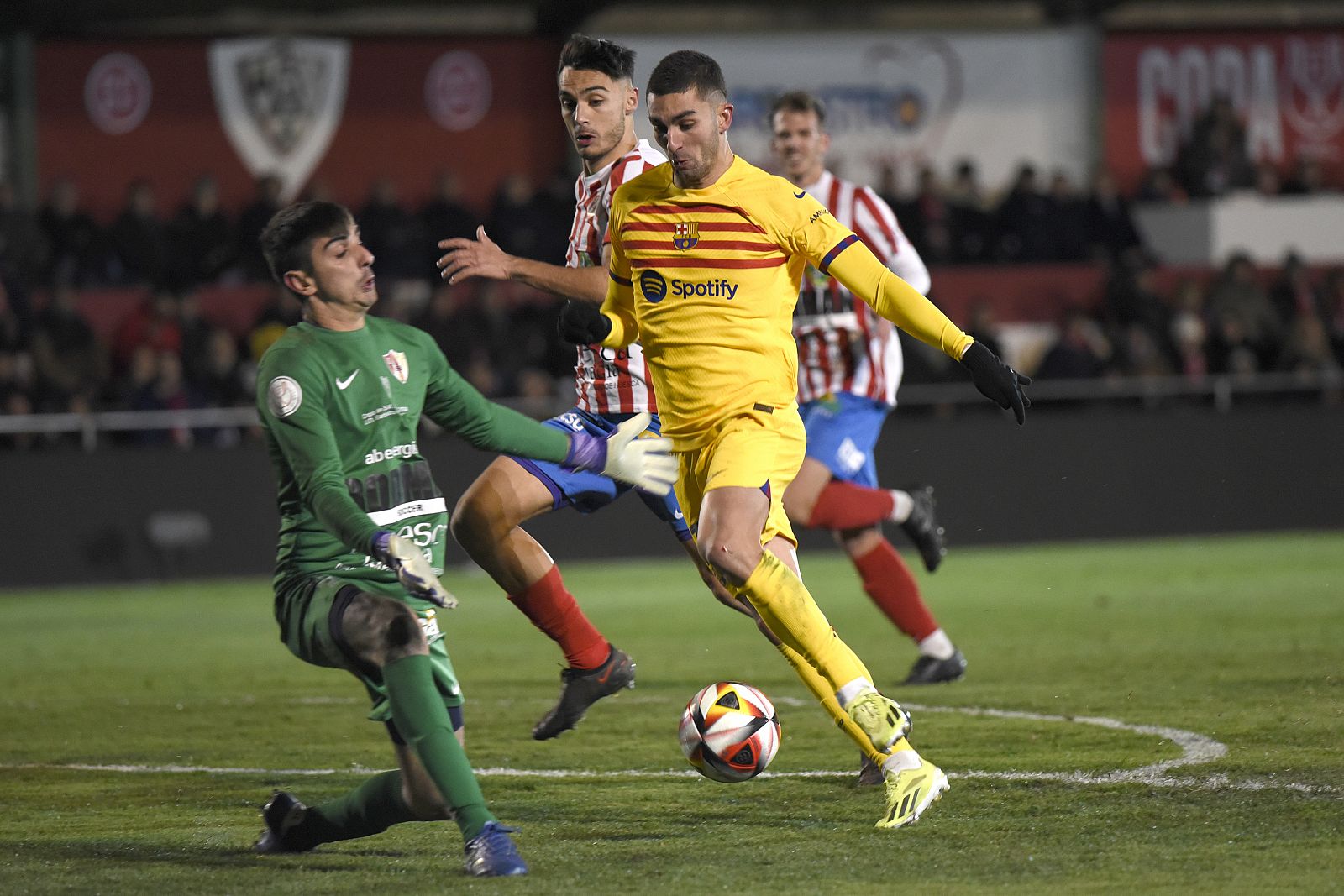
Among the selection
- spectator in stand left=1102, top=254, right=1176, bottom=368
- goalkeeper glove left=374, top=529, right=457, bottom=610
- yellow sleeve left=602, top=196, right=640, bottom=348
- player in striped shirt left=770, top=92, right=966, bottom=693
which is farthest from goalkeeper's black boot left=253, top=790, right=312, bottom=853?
spectator in stand left=1102, top=254, right=1176, bottom=368

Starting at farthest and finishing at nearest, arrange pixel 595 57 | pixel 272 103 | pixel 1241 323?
pixel 272 103 → pixel 1241 323 → pixel 595 57

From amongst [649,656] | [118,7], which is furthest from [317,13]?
[649,656]

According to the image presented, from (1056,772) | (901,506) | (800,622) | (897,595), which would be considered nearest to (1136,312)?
(901,506)

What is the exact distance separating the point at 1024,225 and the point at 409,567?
15331 millimetres

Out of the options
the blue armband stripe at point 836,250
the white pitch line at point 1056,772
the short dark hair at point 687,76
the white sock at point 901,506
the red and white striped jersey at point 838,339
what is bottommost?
the white pitch line at point 1056,772

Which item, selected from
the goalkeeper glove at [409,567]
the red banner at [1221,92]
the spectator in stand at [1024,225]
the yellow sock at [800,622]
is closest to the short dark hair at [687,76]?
the yellow sock at [800,622]

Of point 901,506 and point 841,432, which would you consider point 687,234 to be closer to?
point 841,432

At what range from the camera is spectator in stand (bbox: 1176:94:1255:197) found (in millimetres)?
20469

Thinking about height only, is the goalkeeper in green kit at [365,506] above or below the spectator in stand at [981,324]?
above

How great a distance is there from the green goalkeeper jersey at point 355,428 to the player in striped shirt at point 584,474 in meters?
1.43

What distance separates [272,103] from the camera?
63.2ft

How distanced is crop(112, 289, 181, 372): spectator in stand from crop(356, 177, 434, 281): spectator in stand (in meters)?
2.13

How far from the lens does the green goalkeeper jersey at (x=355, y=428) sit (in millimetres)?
4684

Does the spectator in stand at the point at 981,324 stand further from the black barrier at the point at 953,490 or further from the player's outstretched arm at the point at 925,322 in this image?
the player's outstretched arm at the point at 925,322
